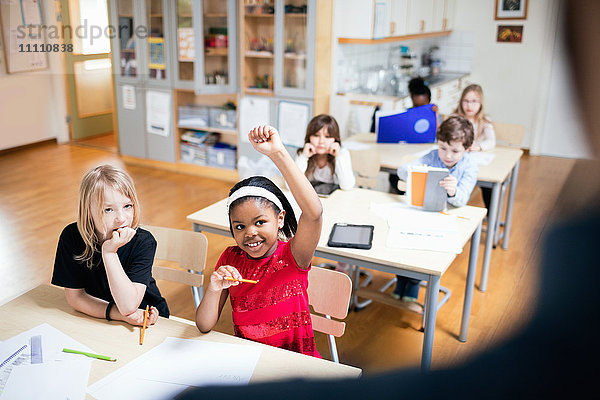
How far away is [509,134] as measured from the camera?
12.5 ft

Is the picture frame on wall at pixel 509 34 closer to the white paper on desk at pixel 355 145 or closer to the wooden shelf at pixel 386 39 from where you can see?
the wooden shelf at pixel 386 39

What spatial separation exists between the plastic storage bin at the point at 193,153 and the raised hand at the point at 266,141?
13.2 ft

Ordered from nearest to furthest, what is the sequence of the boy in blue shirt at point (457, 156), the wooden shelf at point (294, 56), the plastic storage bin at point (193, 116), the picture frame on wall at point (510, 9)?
the boy in blue shirt at point (457, 156)
the wooden shelf at point (294, 56)
the plastic storage bin at point (193, 116)
the picture frame on wall at point (510, 9)

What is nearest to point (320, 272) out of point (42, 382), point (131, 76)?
point (42, 382)

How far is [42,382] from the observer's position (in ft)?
4.15

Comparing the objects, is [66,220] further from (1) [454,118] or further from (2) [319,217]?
(2) [319,217]

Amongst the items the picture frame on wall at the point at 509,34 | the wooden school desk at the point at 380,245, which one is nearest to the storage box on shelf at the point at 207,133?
the wooden school desk at the point at 380,245

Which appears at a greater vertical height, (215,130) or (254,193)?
(254,193)

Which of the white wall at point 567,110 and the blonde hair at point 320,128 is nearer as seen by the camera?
the white wall at point 567,110

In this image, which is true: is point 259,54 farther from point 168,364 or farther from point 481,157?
point 168,364

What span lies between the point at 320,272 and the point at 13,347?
2.95ft

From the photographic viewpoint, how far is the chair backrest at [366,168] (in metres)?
3.12

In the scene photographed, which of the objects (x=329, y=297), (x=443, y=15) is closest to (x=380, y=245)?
(x=329, y=297)

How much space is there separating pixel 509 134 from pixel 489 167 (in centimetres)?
81
